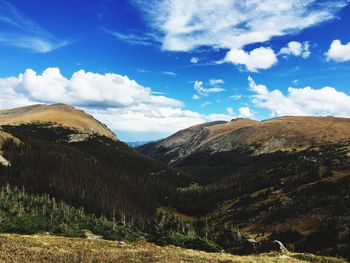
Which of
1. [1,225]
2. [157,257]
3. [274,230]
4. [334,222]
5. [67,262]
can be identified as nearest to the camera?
[67,262]

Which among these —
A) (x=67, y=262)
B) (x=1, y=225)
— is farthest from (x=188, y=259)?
(x=1, y=225)

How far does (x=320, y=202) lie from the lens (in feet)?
513

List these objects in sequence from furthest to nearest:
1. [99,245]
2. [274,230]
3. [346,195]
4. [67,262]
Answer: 1. [346,195]
2. [274,230]
3. [99,245]
4. [67,262]

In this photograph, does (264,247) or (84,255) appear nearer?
(84,255)

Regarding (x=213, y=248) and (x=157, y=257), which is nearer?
(x=157, y=257)

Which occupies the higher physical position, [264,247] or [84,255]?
[84,255]

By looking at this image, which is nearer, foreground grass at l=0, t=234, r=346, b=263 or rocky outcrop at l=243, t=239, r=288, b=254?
foreground grass at l=0, t=234, r=346, b=263

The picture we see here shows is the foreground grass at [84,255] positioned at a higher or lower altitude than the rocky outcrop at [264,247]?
higher

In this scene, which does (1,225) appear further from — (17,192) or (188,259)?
(17,192)

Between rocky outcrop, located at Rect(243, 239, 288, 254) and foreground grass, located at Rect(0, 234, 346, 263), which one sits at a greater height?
foreground grass, located at Rect(0, 234, 346, 263)

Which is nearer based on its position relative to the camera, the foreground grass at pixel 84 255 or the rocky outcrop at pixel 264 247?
the foreground grass at pixel 84 255

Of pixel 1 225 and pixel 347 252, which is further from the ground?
pixel 1 225

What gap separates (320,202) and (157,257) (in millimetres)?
121428

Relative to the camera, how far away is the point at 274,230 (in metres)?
143
